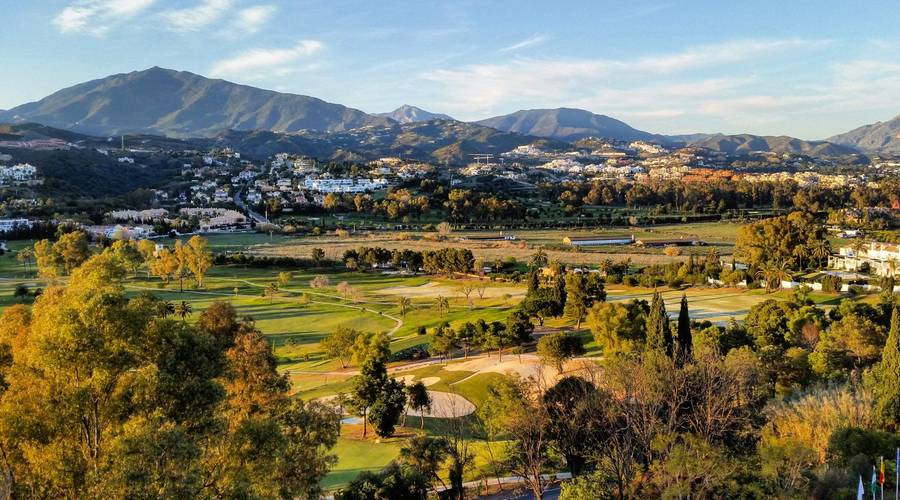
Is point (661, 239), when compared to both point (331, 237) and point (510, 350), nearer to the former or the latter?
point (331, 237)

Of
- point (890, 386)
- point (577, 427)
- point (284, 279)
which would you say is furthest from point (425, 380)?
point (284, 279)

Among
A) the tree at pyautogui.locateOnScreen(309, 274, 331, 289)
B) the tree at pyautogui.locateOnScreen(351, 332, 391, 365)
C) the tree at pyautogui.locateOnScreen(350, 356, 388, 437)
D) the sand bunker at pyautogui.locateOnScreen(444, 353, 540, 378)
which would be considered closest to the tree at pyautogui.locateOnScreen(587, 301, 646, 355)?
the sand bunker at pyautogui.locateOnScreen(444, 353, 540, 378)

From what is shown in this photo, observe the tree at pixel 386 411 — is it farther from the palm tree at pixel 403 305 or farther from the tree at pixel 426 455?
the palm tree at pixel 403 305

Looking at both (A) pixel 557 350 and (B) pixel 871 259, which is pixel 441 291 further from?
(B) pixel 871 259

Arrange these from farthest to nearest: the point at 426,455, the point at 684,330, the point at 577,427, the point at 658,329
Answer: the point at 684,330 → the point at 658,329 → the point at 577,427 → the point at 426,455

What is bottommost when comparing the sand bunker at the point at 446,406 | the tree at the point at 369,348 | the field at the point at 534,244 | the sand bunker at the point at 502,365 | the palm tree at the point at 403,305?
the sand bunker at the point at 446,406

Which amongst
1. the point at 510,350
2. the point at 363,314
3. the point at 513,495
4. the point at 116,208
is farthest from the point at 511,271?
the point at 116,208

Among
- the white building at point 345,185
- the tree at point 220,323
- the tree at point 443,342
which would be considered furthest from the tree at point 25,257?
the white building at point 345,185
